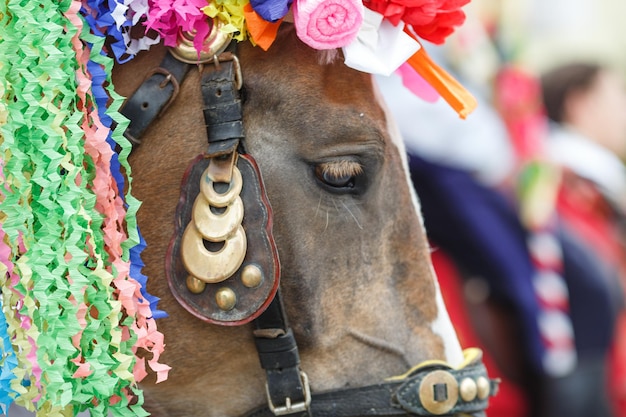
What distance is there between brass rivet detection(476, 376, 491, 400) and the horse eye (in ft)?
1.86

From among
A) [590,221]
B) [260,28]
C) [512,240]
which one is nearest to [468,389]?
[260,28]

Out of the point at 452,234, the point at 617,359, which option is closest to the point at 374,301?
the point at 452,234

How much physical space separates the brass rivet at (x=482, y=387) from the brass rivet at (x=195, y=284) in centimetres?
70

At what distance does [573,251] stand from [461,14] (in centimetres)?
299

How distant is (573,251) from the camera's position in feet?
15.9

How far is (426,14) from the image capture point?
2023 mm

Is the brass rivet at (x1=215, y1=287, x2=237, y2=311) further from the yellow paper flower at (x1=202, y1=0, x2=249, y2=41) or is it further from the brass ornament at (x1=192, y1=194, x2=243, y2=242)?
the yellow paper flower at (x1=202, y1=0, x2=249, y2=41)

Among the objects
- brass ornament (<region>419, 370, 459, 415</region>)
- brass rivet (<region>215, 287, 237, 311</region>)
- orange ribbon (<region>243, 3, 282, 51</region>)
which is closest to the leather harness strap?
brass ornament (<region>419, 370, 459, 415</region>)

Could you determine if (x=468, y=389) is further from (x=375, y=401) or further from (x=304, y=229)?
(x=304, y=229)

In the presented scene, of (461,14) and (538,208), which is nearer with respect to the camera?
(461,14)

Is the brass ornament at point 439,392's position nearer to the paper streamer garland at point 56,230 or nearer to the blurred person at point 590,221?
the paper streamer garland at point 56,230

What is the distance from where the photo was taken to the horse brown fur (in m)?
1.97

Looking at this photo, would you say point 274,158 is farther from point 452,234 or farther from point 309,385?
point 452,234

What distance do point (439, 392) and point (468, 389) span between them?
8cm
